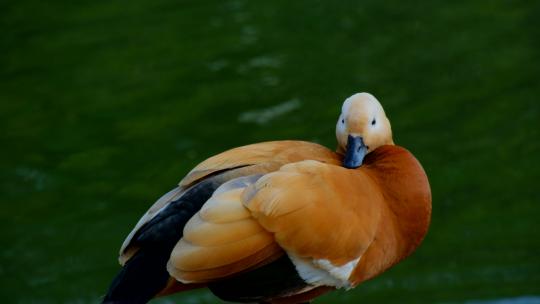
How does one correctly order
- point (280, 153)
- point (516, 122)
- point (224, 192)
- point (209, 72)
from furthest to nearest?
point (209, 72) → point (516, 122) → point (280, 153) → point (224, 192)

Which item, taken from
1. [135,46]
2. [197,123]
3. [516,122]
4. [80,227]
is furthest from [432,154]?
[135,46]

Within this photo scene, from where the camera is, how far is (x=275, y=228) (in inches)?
157

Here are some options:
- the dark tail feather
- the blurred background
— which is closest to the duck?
the dark tail feather

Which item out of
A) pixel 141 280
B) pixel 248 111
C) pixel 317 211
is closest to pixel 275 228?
pixel 317 211

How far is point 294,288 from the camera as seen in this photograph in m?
4.16

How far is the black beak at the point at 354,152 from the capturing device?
14.2ft

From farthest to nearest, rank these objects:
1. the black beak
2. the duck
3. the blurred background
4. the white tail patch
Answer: the blurred background < the black beak < the white tail patch < the duck

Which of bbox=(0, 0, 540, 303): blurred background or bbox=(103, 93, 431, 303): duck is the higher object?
bbox=(103, 93, 431, 303): duck

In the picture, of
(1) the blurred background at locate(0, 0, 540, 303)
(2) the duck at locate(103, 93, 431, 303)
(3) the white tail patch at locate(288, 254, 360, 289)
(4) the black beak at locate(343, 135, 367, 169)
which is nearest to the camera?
(2) the duck at locate(103, 93, 431, 303)

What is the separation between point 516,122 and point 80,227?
2993mm

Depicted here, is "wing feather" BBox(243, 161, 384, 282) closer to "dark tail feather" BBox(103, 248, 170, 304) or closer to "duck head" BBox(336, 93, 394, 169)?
"duck head" BBox(336, 93, 394, 169)

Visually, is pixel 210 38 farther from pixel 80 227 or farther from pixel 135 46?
pixel 80 227

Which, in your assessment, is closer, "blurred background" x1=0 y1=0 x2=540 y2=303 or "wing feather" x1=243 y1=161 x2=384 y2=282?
"wing feather" x1=243 y1=161 x2=384 y2=282

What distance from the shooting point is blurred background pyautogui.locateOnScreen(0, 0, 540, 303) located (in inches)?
271
